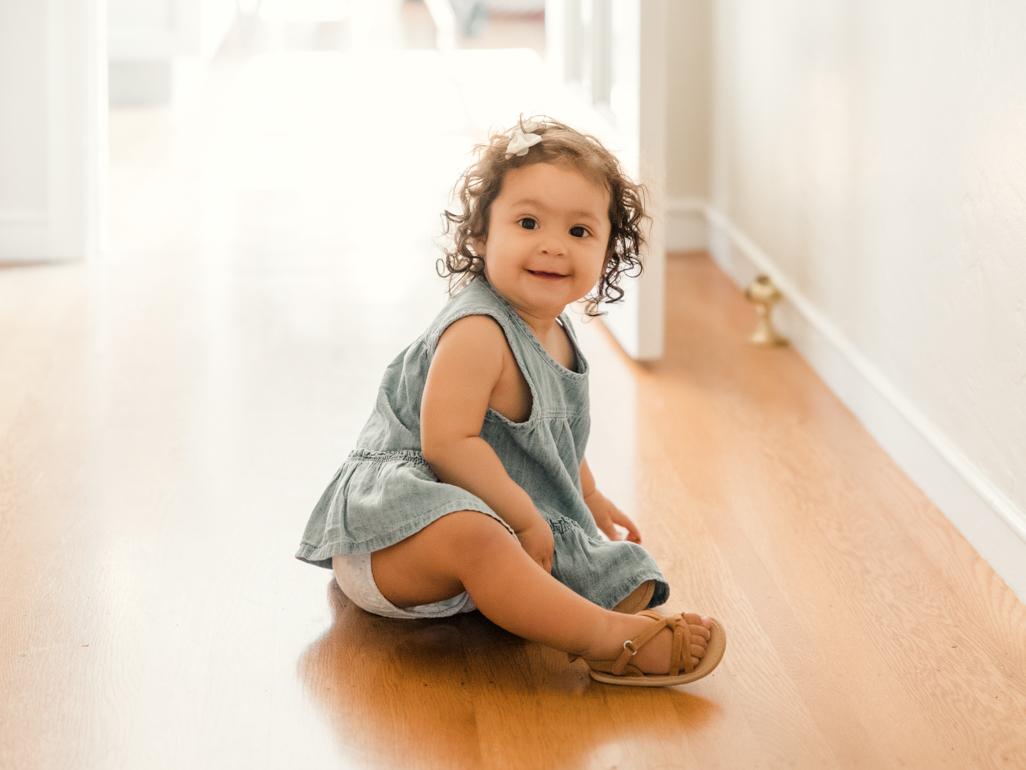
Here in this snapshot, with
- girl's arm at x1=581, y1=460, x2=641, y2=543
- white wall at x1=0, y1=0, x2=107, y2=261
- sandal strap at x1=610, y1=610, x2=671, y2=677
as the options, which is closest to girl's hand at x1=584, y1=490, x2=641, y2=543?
girl's arm at x1=581, y1=460, x2=641, y2=543

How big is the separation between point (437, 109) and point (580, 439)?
299 cm

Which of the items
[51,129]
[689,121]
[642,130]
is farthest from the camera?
[689,121]

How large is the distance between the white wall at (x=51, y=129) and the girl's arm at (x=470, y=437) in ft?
5.30

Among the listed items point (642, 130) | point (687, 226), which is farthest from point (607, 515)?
point (687, 226)

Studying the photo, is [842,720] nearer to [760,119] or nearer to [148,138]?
[760,119]

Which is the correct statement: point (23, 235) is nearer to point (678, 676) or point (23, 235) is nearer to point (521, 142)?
point (521, 142)

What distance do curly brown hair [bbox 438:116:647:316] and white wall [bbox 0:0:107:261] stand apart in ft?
4.88

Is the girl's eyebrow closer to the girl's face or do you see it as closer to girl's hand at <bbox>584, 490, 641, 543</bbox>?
the girl's face

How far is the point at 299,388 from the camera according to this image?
6.10ft

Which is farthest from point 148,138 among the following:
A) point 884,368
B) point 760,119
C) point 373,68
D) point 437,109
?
point 884,368

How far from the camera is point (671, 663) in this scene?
1.10 m

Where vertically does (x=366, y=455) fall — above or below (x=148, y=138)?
below

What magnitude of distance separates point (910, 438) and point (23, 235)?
6.09ft

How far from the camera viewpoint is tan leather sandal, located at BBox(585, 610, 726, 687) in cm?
110
